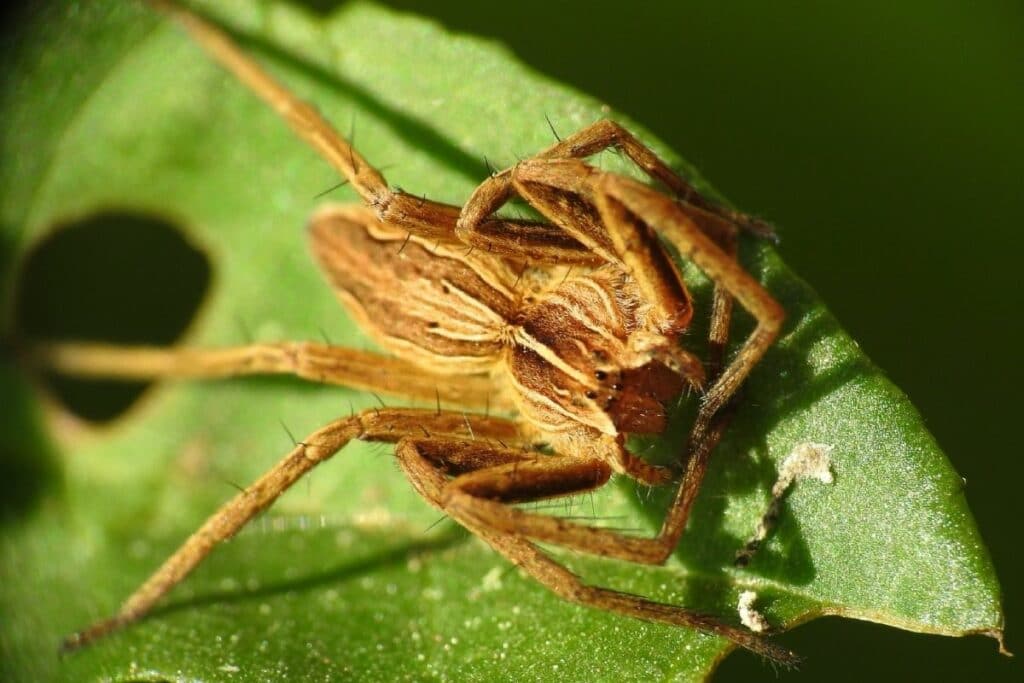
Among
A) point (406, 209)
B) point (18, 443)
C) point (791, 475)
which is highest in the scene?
point (406, 209)

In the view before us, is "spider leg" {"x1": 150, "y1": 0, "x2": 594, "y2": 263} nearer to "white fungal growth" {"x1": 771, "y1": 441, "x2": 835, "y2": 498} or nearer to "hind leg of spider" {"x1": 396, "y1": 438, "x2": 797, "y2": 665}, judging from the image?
"hind leg of spider" {"x1": 396, "y1": 438, "x2": 797, "y2": 665}

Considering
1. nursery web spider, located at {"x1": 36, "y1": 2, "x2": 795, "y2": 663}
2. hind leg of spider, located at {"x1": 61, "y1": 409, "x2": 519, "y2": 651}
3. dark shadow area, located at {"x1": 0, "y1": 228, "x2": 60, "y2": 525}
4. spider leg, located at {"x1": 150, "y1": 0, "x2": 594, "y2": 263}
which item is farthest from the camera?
dark shadow area, located at {"x1": 0, "y1": 228, "x2": 60, "y2": 525}

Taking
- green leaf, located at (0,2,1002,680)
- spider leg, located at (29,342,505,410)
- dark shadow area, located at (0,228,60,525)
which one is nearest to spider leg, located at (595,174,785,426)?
green leaf, located at (0,2,1002,680)

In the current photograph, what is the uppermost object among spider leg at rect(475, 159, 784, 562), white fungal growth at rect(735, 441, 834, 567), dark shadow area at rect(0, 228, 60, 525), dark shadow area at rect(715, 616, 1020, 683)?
spider leg at rect(475, 159, 784, 562)

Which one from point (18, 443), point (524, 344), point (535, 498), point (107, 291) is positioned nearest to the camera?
point (535, 498)

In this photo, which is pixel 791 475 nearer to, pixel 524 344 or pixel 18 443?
pixel 524 344

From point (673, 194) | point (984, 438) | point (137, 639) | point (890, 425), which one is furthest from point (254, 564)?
point (984, 438)

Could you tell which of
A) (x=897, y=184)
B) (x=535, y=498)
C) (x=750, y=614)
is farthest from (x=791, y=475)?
(x=897, y=184)
